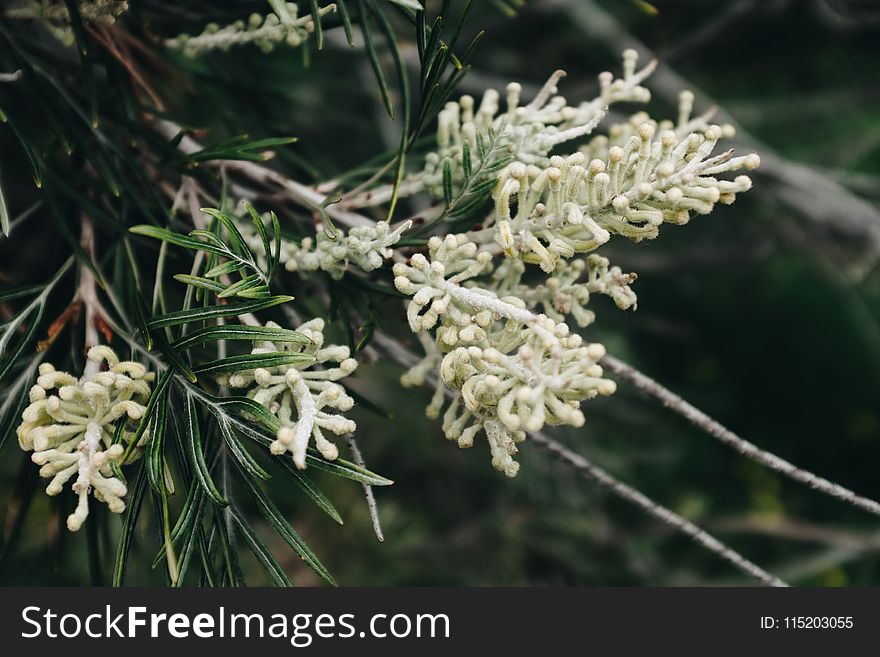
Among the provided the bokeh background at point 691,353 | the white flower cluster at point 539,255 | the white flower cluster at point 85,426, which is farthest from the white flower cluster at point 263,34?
the bokeh background at point 691,353

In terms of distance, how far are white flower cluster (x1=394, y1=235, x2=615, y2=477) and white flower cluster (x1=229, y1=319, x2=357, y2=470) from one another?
0.23 feet

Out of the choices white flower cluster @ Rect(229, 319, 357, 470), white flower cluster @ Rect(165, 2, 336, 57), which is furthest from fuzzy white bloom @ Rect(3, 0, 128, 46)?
white flower cluster @ Rect(229, 319, 357, 470)

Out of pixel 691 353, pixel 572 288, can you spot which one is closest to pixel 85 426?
pixel 572 288

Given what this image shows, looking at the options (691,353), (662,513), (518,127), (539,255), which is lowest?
(662,513)

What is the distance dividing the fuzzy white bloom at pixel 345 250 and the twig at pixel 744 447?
222 mm

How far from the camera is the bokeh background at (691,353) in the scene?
4.19 ft

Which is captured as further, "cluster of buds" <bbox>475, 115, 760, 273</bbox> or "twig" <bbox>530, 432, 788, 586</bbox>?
"twig" <bbox>530, 432, 788, 586</bbox>

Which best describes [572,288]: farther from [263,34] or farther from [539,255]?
[263,34]

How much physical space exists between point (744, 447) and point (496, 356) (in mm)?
259

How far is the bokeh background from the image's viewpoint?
4.19 ft

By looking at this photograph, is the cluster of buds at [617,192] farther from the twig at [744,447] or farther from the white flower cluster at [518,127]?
the twig at [744,447]

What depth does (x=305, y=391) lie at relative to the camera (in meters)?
0.47

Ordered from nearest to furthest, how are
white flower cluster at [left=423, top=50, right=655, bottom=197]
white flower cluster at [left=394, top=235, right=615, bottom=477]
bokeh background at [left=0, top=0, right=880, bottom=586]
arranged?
white flower cluster at [left=394, top=235, right=615, bottom=477]
white flower cluster at [left=423, top=50, right=655, bottom=197]
bokeh background at [left=0, top=0, right=880, bottom=586]

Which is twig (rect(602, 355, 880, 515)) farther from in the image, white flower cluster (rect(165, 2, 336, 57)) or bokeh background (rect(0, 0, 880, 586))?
bokeh background (rect(0, 0, 880, 586))
